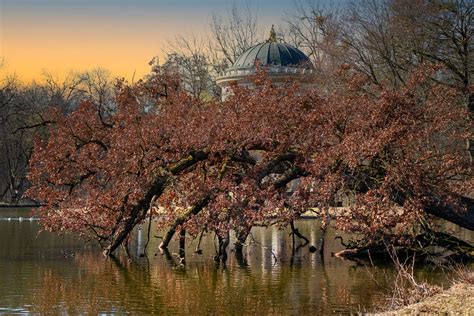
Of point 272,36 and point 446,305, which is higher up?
point 272,36

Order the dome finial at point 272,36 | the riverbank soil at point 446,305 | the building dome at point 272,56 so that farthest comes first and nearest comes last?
1. the dome finial at point 272,36
2. the building dome at point 272,56
3. the riverbank soil at point 446,305

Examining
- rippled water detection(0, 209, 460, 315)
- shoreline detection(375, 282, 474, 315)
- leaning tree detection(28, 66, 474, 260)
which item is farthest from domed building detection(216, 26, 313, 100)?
shoreline detection(375, 282, 474, 315)

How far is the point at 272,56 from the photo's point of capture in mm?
58531

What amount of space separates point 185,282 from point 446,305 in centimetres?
775

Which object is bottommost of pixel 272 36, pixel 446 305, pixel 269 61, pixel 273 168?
pixel 446 305

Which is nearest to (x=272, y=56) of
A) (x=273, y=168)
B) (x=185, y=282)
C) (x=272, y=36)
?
(x=272, y=36)

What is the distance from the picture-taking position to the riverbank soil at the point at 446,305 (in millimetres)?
11969

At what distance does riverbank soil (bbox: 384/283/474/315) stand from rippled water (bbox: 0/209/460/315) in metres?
1.95

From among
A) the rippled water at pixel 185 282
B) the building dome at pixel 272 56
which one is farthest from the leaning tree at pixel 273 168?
the building dome at pixel 272 56

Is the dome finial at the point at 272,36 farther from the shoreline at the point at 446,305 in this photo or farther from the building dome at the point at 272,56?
the shoreline at the point at 446,305

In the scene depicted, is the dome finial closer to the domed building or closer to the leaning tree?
the domed building

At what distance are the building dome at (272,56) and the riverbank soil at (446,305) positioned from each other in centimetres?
4399

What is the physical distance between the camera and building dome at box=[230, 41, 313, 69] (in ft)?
189

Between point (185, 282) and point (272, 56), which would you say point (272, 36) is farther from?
point (185, 282)
